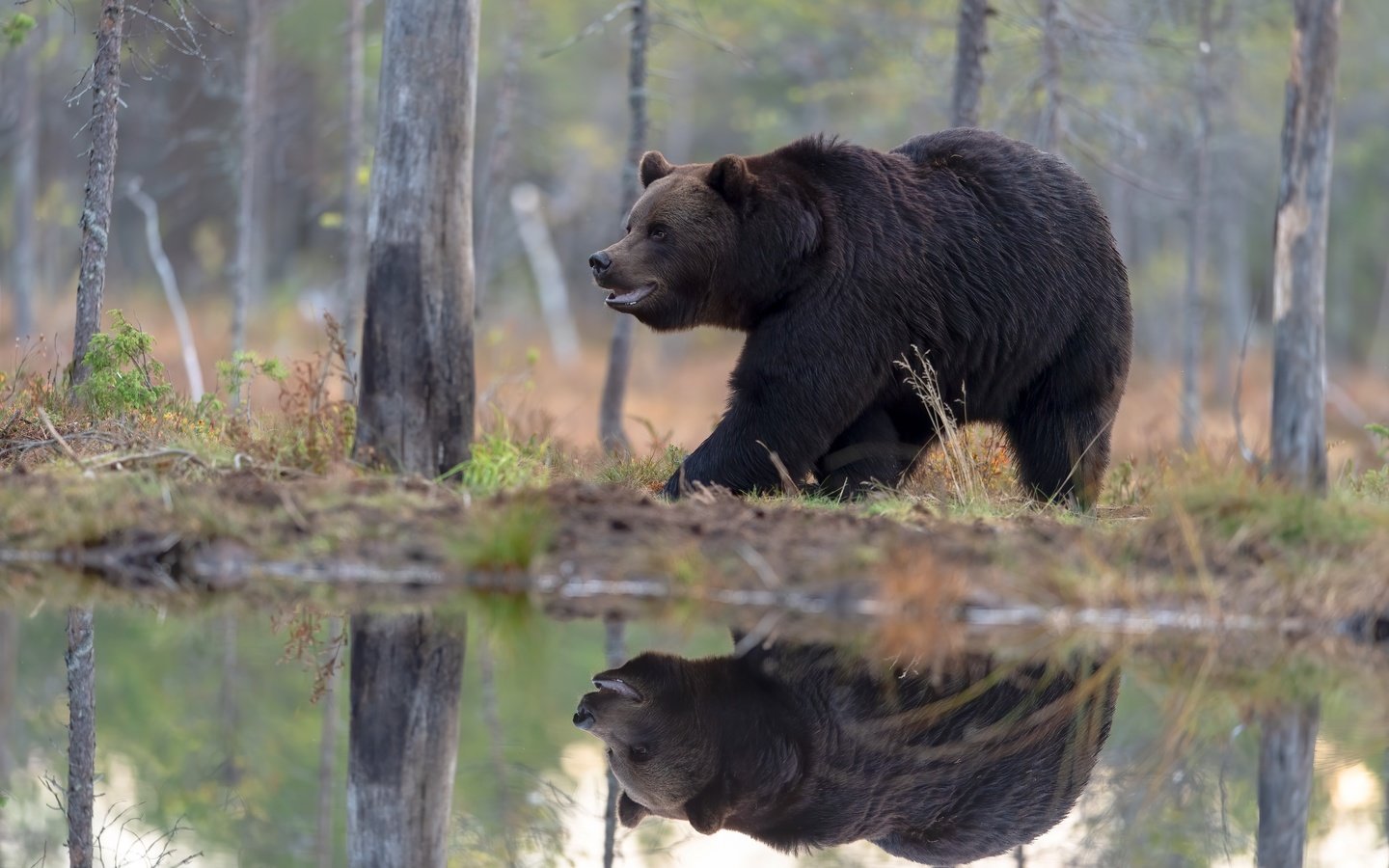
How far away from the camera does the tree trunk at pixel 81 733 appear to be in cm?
521

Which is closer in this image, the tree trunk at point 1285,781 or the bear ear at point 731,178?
the tree trunk at point 1285,781

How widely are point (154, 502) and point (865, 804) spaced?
3829 millimetres

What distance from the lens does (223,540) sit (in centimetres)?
717

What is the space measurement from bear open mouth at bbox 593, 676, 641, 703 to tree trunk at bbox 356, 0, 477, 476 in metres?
2.51

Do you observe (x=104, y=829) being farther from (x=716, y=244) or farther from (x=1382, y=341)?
(x=1382, y=341)

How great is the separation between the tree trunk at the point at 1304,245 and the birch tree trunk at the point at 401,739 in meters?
3.96

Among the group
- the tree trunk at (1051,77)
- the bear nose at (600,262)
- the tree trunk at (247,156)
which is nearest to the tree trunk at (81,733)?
the bear nose at (600,262)

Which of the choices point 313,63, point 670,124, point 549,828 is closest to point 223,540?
point 549,828

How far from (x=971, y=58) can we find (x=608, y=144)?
24.7m

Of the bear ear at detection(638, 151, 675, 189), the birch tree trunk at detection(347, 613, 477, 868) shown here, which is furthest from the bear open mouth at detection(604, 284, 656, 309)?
the birch tree trunk at detection(347, 613, 477, 868)

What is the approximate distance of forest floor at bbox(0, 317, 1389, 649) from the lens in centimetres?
688

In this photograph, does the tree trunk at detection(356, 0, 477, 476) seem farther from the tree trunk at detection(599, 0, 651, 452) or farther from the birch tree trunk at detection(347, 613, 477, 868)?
the tree trunk at detection(599, 0, 651, 452)

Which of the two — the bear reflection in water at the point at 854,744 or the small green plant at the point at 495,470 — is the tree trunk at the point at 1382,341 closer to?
the small green plant at the point at 495,470

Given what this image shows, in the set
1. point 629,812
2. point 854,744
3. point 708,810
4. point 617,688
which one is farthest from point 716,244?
point 708,810
